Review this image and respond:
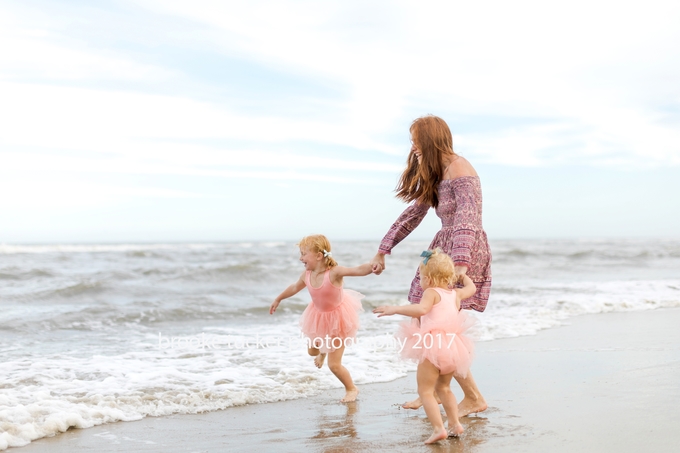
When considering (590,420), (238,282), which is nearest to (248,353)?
(590,420)

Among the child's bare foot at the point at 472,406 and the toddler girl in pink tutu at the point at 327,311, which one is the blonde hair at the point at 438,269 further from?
the toddler girl in pink tutu at the point at 327,311

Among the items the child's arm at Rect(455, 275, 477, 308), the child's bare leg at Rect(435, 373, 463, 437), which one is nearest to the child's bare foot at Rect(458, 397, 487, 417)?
the child's bare leg at Rect(435, 373, 463, 437)

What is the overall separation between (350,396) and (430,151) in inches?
71.3

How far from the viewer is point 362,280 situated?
14969 mm

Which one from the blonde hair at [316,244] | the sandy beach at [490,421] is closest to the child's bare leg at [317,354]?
the sandy beach at [490,421]

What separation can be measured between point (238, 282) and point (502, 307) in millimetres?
6465

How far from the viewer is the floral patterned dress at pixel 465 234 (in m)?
3.66

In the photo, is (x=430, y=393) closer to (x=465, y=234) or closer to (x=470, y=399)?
(x=470, y=399)

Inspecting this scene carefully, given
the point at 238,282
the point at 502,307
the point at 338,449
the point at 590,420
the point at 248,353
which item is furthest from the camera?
the point at 238,282

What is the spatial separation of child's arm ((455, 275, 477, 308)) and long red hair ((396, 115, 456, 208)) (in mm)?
618

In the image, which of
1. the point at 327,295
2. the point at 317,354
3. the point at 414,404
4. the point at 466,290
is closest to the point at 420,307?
the point at 466,290

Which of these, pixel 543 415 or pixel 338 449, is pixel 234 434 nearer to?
pixel 338 449

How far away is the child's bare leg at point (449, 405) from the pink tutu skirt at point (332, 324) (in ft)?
3.96

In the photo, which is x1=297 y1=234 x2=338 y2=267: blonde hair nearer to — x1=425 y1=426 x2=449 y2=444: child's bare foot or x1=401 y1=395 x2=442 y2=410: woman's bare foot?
x1=401 y1=395 x2=442 y2=410: woman's bare foot
